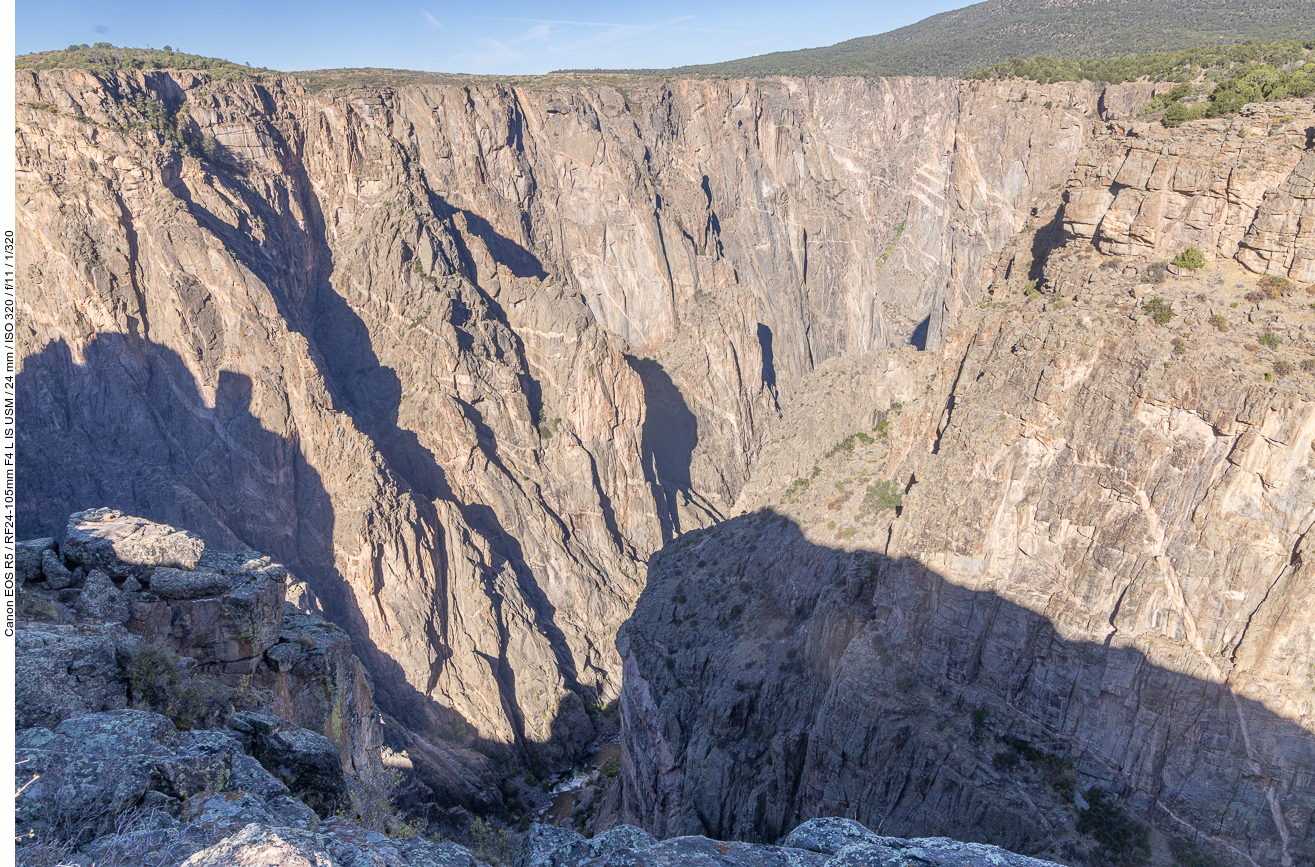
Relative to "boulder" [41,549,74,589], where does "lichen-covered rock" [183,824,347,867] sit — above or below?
above

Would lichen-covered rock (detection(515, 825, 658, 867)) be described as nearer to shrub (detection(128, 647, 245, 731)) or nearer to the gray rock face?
the gray rock face

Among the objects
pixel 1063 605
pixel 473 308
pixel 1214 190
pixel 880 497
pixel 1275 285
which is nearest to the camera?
pixel 1275 285

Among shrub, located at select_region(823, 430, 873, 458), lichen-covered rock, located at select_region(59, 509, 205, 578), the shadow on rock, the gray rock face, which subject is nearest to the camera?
the gray rock face

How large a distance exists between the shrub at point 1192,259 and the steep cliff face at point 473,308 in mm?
11637

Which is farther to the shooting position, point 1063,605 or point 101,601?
point 1063,605

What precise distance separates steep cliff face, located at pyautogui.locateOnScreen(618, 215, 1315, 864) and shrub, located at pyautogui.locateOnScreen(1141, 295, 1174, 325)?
0.24 metres

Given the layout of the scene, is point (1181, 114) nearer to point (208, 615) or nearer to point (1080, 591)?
point (1080, 591)

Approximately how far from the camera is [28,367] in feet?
182

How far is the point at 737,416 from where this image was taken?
10275 centimetres

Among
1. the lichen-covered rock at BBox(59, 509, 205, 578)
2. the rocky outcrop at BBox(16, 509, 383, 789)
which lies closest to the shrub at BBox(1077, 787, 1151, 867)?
the rocky outcrop at BBox(16, 509, 383, 789)

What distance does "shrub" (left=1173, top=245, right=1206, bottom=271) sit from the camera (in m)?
26.2

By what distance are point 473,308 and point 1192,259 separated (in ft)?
216

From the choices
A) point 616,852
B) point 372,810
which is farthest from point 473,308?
point 616,852

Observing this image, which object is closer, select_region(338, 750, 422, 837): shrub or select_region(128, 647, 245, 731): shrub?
select_region(338, 750, 422, 837): shrub
